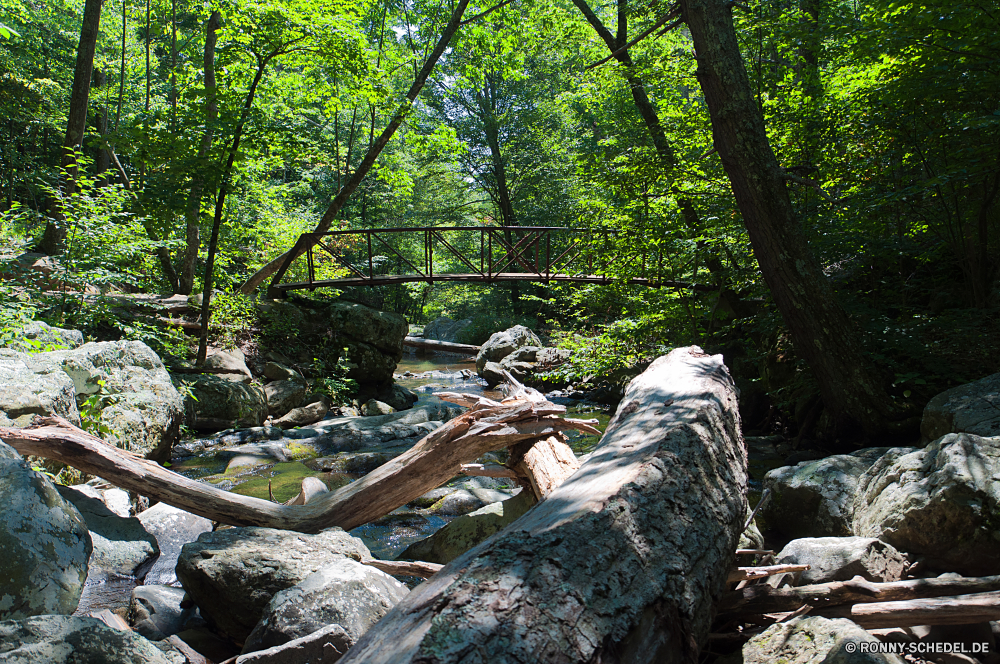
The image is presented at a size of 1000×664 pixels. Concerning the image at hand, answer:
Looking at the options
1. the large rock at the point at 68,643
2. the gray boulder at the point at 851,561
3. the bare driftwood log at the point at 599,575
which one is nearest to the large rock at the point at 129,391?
the large rock at the point at 68,643

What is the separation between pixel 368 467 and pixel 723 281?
4.71 meters

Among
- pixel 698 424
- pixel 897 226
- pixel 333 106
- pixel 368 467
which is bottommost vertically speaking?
pixel 368 467

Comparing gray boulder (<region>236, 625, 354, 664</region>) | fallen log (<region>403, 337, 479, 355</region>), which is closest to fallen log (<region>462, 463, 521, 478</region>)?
A: gray boulder (<region>236, 625, 354, 664</region>)

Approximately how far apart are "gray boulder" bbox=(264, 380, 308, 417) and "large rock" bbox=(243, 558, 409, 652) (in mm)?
6134

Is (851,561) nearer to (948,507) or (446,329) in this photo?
(948,507)

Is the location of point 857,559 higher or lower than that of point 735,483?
lower

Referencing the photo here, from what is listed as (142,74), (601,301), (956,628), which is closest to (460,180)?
(142,74)

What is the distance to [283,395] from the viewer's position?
8406mm

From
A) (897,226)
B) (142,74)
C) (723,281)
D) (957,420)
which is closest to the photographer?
(957,420)

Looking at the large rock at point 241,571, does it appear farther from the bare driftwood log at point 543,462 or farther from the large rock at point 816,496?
the large rock at point 816,496

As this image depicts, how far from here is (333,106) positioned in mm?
9430

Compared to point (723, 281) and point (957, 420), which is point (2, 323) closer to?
point (957, 420)

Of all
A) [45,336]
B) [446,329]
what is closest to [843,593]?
[45,336]

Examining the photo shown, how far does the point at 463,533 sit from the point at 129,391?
328cm
